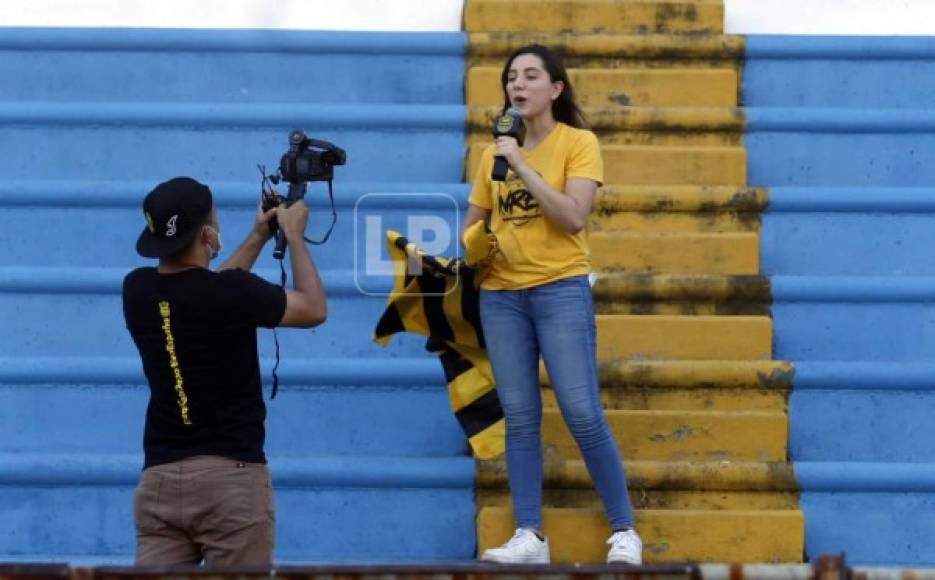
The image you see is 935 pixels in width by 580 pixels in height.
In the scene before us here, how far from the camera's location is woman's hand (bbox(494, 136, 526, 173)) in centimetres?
473

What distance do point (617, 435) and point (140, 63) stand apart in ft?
8.56

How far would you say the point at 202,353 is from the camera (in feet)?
12.8

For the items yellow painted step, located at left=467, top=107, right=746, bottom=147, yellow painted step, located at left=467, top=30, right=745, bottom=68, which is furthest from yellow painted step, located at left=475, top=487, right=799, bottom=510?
yellow painted step, located at left=467, top=30, right=745, bottom=68

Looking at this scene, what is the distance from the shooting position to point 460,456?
5535mm

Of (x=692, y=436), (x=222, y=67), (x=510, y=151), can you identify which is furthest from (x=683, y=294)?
(x=222, y=67)

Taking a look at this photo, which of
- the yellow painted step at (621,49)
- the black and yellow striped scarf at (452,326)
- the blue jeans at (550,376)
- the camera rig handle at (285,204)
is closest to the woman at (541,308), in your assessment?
the blue jeans at (550,376)

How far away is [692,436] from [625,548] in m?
0.75

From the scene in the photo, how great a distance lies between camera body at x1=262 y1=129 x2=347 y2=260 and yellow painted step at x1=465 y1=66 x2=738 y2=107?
2035 millimetres

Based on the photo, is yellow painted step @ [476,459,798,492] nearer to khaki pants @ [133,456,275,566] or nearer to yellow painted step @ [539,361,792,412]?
yellow painted step @ [539,361,792,412]

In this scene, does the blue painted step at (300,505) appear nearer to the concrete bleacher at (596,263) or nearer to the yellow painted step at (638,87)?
the concrete bleacher at (596,263)

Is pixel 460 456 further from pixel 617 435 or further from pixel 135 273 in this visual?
pixel 135 273

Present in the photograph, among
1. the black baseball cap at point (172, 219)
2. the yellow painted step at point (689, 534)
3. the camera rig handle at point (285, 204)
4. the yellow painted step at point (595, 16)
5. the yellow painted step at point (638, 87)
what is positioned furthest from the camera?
the yellow painted step at point (595, 16)

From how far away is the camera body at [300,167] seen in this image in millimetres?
4367

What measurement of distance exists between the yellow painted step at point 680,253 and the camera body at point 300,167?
168cm
